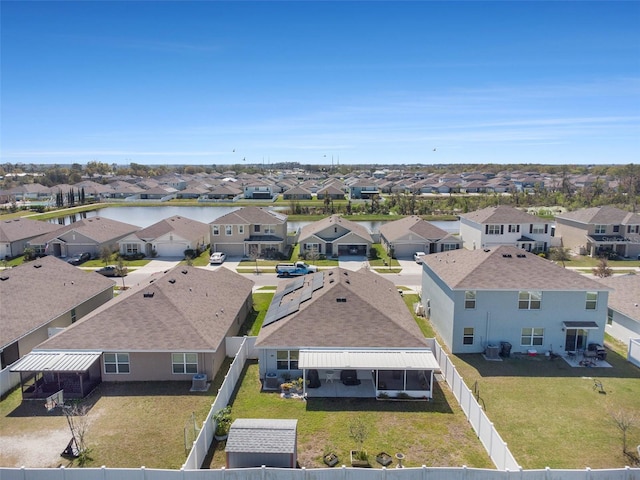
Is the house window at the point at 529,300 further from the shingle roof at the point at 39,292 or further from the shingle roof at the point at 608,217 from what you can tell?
the shingle roof at the point at 608,217

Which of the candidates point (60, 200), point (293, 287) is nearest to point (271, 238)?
point (293, 287)

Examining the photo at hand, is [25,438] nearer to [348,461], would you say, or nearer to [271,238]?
[348,461]

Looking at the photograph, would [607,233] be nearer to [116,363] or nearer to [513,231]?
[513,231]

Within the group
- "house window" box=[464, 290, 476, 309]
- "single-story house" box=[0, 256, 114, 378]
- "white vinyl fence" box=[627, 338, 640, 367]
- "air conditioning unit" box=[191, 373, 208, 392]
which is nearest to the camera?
"air conditioning unit" box=[191, 373, 208, 392]

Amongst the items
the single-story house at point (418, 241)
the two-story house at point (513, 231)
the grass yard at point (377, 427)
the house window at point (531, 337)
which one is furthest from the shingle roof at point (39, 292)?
the two-story house at point (513, 231)

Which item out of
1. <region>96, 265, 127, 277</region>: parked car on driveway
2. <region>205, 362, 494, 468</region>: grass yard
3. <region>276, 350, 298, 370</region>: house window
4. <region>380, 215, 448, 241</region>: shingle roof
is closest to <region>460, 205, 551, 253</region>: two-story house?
<region>380, 215, 448, 241</region>: shingle roof

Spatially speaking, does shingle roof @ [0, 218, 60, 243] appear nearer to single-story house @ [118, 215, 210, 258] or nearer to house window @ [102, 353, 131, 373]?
single-story house @ [118, 215, 210, 258]

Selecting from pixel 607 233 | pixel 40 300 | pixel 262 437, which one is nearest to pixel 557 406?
pixel 262 437

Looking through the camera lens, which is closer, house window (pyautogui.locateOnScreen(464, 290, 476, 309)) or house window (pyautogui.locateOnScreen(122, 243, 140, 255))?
house window (pyautogui.locateOnScreen(464, 290, 476, 309))
